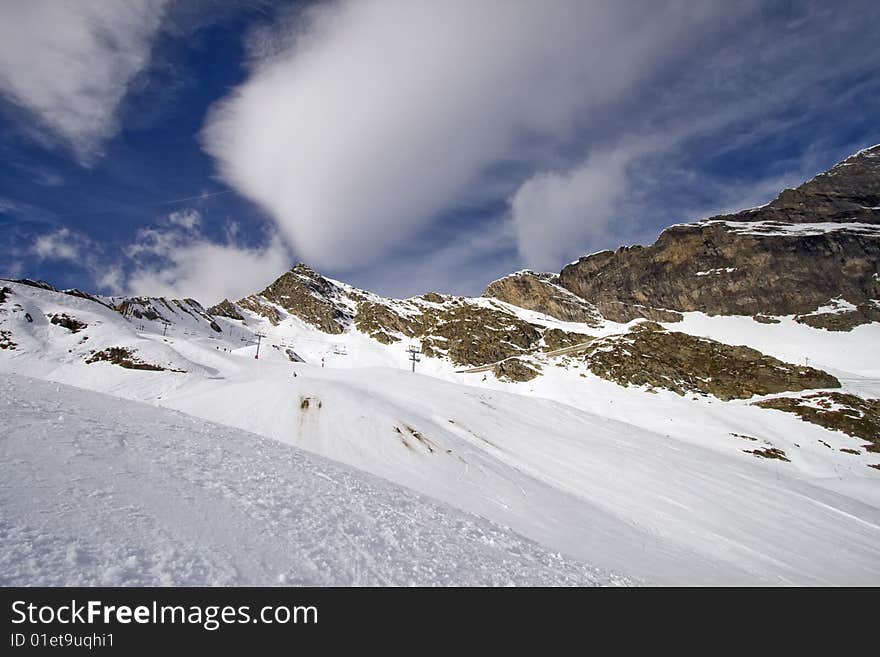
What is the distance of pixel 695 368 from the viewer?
291ft

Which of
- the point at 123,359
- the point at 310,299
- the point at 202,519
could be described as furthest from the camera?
the point at 310,299

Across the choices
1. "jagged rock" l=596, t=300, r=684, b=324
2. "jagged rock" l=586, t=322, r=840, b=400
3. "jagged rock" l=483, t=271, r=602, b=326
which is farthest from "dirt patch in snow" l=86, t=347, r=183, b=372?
"jagged rock" l=596, t=300, r=684, b=324

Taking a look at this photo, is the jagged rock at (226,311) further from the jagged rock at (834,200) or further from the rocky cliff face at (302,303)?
the jagged rock at (834,200)

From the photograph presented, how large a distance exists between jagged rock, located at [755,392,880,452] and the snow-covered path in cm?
7144

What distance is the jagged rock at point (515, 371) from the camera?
304 ft

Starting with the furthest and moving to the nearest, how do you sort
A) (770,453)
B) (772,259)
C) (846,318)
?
(772,259) < (846,318) < (770,453)

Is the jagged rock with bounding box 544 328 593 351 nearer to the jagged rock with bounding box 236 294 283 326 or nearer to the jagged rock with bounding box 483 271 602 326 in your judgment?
the jagged rock with bounding box 483 271 602 326

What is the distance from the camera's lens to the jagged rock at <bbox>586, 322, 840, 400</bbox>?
79312 mm

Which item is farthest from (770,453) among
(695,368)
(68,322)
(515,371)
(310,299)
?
(310,299)

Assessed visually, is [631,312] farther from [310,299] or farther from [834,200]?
[310,299]

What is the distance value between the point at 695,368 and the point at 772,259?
119m

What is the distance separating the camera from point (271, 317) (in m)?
168

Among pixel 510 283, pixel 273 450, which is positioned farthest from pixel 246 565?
pixel 510 283
